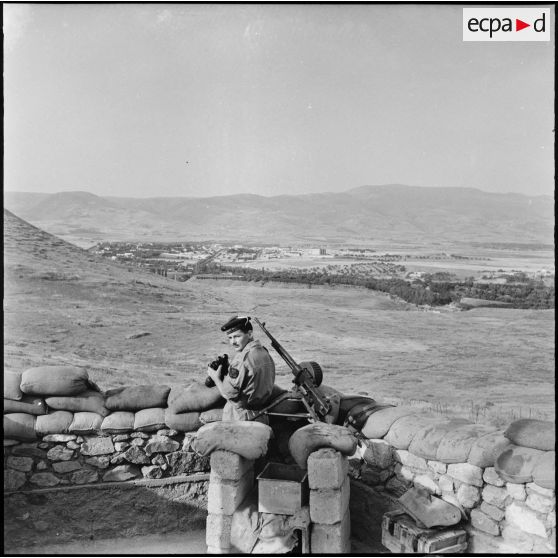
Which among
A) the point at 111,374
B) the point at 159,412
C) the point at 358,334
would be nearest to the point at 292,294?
the point at 358,334

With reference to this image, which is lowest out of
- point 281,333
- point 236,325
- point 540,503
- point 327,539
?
point 327,539

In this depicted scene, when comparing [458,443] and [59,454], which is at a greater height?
[458,443]

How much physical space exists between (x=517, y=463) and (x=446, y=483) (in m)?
0.66

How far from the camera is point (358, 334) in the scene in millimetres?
10664

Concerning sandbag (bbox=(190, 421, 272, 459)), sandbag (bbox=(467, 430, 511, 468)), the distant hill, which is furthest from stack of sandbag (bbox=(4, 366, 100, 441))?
the distant hill

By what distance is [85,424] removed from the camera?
19.2 ft

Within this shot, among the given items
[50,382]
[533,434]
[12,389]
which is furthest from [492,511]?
[12,389]

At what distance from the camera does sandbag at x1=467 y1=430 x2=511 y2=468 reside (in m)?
4.54

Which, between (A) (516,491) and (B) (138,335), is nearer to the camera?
(A) (516,491)

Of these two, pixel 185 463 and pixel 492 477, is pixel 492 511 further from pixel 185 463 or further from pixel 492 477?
pixel 185 463

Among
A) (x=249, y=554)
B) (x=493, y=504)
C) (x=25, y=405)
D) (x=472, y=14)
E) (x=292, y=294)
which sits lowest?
(x=249, y=554)

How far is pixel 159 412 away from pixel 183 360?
381cm

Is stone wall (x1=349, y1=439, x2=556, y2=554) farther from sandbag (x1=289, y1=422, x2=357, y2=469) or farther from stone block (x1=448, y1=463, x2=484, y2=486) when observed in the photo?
sandbag (x1=289, y1=422, x2=357, y2=469)

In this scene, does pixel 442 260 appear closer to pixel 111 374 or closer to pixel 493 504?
pixel 111 374
